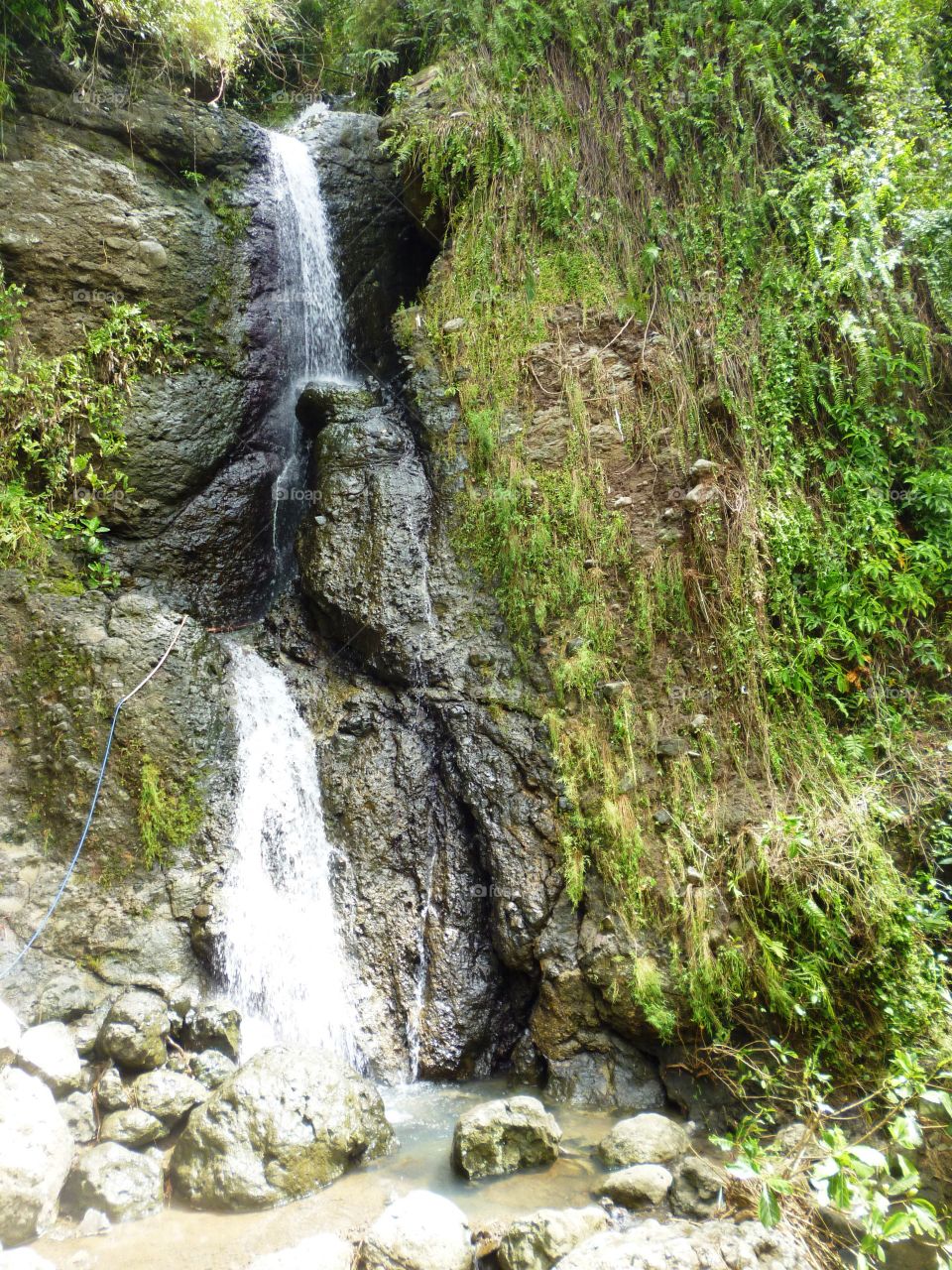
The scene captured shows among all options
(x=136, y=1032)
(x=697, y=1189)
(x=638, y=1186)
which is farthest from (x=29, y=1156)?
(x=697, y=1189)

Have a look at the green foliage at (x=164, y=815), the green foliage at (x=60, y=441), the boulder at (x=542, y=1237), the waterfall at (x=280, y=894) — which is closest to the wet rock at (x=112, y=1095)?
the waterfall at (x=280, y=894)

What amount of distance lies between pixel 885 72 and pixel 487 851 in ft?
24.6

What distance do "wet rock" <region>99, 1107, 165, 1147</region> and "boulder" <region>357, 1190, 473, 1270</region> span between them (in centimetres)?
134

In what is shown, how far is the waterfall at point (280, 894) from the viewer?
5.00 metres

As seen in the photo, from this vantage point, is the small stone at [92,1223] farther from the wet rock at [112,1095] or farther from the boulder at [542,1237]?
the boulder at [542,1237]

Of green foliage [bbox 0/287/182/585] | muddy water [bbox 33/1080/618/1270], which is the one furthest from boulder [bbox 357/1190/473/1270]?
green foliage [bbox 0/287/182/585]

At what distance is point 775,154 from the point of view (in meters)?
7.03

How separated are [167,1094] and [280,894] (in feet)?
4.96

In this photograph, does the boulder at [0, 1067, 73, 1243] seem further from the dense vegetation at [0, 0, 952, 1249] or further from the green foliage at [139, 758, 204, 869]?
the dense vegetation at [0, 0, 952, 1249]

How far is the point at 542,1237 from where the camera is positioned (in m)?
3.18

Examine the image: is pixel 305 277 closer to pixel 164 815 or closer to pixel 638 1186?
pixel 164 815

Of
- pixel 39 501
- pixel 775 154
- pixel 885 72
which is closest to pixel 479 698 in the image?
pixel 39 501

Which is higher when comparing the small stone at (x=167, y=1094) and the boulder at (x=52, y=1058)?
the boulder at (x=52, y=1058)

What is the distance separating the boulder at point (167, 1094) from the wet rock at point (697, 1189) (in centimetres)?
245
